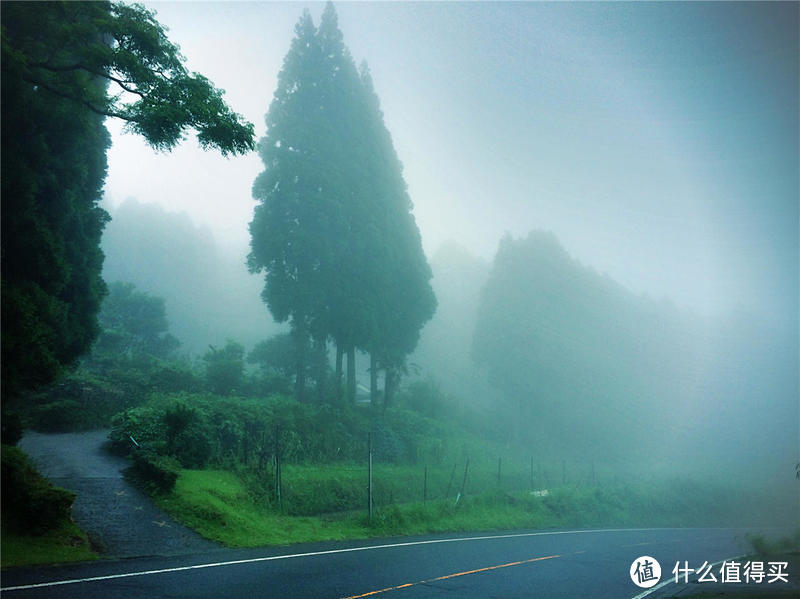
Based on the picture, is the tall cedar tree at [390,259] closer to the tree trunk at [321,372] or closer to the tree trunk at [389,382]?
the tree trunk at [389,382]

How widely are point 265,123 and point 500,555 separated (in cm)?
2378

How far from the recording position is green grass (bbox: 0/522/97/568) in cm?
782

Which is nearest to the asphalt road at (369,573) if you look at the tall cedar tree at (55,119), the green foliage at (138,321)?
the tall cedar tree at (55,119)

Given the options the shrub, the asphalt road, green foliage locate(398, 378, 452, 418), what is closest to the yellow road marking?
the asphalt road

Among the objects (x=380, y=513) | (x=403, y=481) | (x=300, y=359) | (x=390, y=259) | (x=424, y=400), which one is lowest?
(x=403, y=481)

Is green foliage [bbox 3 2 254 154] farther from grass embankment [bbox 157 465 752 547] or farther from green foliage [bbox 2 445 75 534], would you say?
grass embankment [bbox 157 465 752 547]

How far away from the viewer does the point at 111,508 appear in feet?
37.1

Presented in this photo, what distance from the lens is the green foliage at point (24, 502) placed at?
8.61 m

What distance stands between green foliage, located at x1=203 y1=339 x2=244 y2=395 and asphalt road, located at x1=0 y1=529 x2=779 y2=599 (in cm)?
1393

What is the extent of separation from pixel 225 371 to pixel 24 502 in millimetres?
16158

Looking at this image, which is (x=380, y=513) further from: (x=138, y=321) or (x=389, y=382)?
(x=138, y=321)

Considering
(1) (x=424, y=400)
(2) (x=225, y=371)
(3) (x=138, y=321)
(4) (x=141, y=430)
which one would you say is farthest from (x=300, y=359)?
(3) (x=138, y=321)

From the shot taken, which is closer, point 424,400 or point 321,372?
point 321,372

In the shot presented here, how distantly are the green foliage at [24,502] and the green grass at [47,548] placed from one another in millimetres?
190
